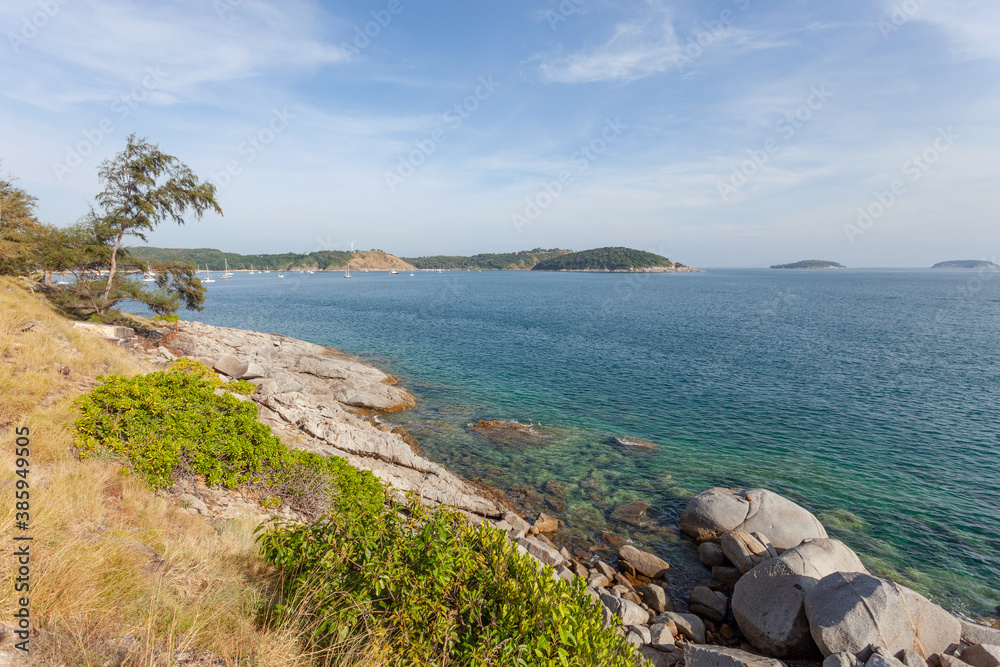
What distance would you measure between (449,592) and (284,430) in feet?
47.6

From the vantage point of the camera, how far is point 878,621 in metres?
10.3

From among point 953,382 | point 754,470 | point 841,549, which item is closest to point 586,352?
point 754,470

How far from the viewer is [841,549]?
13312mm

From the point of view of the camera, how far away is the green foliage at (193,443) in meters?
10.4

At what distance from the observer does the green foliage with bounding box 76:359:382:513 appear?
10445mm

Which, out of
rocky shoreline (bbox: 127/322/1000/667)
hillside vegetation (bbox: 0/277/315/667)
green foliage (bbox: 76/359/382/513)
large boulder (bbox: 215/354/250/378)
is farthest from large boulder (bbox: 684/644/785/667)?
large boulder (bbox: 215/354/250/378)

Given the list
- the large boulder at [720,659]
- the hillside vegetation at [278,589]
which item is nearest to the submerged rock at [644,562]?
the large boulder at [720,659]

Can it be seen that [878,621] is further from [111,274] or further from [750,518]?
[111,274]

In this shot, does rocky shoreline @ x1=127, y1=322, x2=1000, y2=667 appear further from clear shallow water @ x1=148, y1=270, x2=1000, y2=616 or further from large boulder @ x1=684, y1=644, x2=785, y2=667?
clear shallow water @ x1=148, y1=270, x2=1000, y2=616

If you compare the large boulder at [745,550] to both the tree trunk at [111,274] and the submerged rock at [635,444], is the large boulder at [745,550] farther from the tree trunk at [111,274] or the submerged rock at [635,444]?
the tree trunk at [111,274]

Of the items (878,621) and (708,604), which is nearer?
(878,621)

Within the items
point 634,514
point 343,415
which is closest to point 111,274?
point 343,415

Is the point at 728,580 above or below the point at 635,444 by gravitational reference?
below

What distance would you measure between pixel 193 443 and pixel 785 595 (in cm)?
1578
